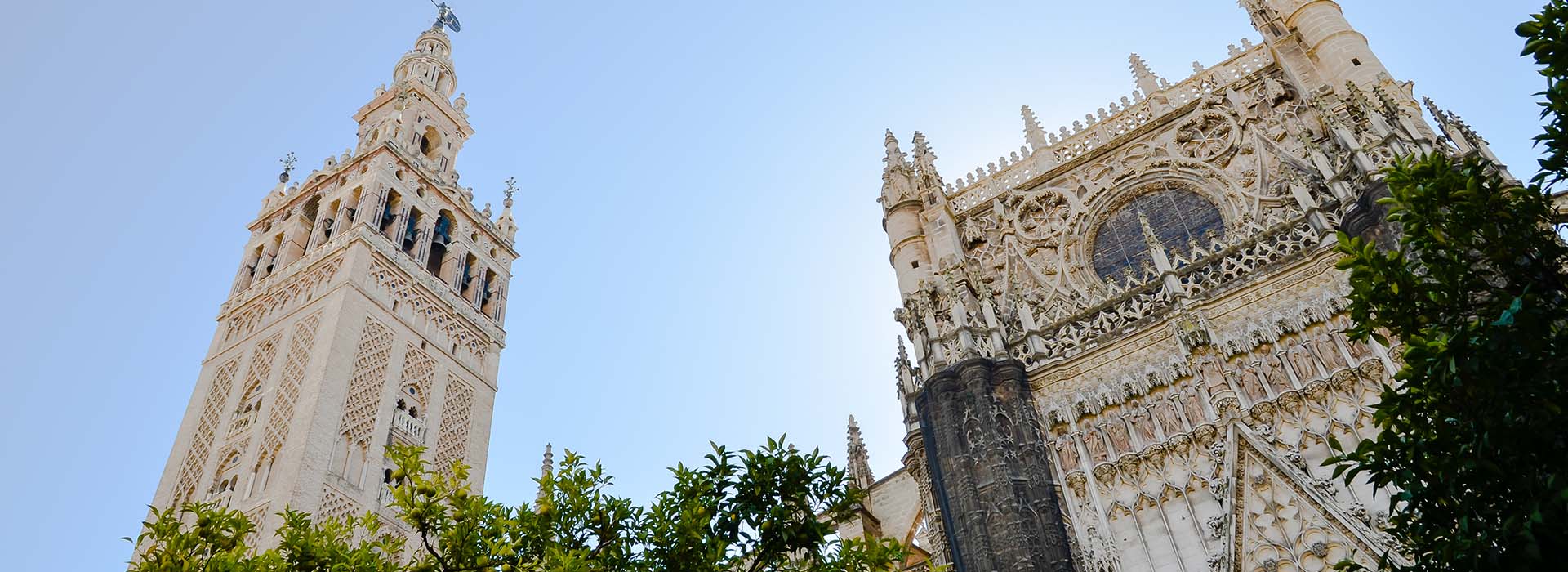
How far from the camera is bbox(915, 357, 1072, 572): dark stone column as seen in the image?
13141 mm

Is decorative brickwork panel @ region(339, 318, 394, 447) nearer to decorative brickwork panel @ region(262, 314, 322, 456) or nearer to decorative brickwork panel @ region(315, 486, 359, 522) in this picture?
decorative brickwork panel @ region(262, 314, 322, 456)

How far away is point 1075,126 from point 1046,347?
18.0 feet

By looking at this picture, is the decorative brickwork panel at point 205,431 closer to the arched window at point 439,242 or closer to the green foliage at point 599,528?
the arched window at point 439,242

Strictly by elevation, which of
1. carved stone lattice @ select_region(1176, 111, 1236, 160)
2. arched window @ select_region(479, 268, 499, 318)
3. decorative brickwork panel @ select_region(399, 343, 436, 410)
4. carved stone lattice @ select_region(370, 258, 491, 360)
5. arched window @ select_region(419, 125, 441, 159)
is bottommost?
carved stone lattice @ select_region(1176, 111, 1236, 160)

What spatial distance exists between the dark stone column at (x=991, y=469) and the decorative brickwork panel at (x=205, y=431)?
14.6 m

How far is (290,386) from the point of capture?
21.4 m

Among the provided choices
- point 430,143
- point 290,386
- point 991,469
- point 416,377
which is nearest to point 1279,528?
point 991,469

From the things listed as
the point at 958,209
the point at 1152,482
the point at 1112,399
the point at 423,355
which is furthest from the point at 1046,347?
the point at 423,355

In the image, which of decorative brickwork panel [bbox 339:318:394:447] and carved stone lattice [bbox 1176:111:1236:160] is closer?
carved stone lattice [bbox 1176:111:1236:160]

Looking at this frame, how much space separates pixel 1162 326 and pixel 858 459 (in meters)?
6.67

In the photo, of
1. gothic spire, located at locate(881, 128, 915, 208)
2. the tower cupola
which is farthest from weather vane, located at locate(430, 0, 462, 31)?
gothic spire, located at locate(881, 128, 915, 208)

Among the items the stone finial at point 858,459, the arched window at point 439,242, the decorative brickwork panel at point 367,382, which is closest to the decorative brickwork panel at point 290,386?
the decorative brickwork panel at point 367,382

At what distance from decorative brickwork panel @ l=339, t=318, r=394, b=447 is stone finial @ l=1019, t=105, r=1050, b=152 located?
44.3 feet

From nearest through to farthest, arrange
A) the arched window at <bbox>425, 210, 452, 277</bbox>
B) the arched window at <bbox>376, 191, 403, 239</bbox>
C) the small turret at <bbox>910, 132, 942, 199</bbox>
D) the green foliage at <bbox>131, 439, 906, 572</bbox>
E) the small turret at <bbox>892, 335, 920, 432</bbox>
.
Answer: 1. the green foliage at <bbox>131, 439, 906, 572</bbox>
2. the small turret at <bbox>892, 335, 920, 432</bbox>
3. the small turret at <bbox>910, 132, 942, 199</bbox>
4. the arched window at <bbox>376, 191, 403, 239</bbox>
5. the arched window at <bbox>425, 210, 452, 277</bbox>
